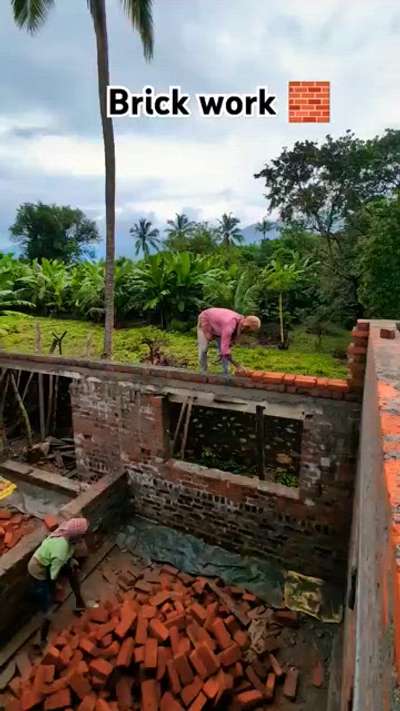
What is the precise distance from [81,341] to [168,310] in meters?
3.34

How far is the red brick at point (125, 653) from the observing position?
4.25 m

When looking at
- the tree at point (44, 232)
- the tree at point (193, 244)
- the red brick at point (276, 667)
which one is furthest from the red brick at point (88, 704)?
Answer: the tree at point (44, 232)

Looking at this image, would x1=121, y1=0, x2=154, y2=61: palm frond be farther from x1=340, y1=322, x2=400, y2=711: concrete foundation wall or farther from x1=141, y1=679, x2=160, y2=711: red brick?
x1=141, y1=679, x2=160, y2=711: red brick

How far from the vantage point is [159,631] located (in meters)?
4.48

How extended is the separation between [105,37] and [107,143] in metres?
2.01

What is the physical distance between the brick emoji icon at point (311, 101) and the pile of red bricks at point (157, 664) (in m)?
9.00

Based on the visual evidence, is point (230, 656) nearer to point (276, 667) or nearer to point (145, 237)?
point (276, 667)

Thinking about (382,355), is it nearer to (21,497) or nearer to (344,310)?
(21,497)

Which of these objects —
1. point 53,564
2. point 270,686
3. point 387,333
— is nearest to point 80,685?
point 53,564

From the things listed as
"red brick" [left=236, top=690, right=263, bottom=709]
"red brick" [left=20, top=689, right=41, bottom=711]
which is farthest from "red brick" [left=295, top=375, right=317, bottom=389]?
"red brick" [left=20, top=689, right=41, bottom=711]

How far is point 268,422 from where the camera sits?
7.50m

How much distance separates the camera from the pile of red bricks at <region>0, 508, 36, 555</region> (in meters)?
6.23

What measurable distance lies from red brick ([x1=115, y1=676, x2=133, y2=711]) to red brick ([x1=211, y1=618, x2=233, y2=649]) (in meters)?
1.01

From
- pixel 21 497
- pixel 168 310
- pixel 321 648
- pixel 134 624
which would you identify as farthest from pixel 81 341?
pixel 321 648
